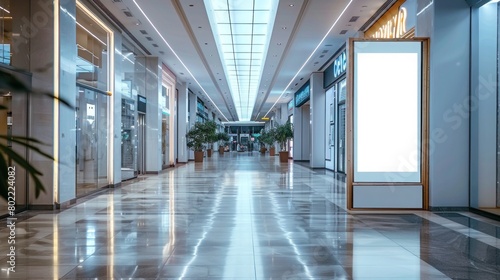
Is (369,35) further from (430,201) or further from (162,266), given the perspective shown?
(162,266)

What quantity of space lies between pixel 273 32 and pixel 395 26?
3.58 m

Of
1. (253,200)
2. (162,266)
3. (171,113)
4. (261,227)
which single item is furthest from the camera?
(171,113)

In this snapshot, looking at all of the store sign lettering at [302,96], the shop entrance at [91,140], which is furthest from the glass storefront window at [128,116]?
the store sign lettering at [302,96]

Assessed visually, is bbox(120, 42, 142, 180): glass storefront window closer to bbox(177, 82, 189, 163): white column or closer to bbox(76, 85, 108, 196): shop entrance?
bbox(76, 85, 108, 196): shop entrance

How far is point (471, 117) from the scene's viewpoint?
7.17 meters

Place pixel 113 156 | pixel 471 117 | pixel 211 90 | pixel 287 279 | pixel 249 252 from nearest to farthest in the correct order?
1. pixel 287 279
2. pixel 249 252
3. pixel 471 117
4. pixel 113 156
5. pixel 211 90

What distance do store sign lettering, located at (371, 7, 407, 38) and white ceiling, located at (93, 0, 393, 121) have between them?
44cm

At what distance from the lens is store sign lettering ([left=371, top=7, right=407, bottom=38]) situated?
29.4 ft

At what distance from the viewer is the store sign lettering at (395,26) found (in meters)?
8.95

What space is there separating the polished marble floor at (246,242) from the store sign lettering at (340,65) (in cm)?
676

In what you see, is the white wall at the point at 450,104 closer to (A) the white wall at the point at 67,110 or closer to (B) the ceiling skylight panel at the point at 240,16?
(B) the ceiling skylight panel at the point at 240,16

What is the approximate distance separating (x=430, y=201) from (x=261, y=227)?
11.0ft

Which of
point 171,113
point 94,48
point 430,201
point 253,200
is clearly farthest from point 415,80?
point 171,113

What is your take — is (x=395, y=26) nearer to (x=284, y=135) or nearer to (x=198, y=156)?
(x=284, y=135)
